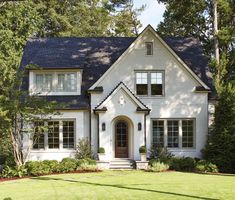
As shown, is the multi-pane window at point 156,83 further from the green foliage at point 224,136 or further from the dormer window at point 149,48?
the green foliage at point 224,136

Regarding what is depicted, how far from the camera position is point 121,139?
83.4ft

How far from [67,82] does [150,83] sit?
16.7 ft

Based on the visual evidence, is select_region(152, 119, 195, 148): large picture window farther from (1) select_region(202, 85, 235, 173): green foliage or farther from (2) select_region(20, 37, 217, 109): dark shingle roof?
(2) select_region(20, 37, 217, 109): dark shingle roof

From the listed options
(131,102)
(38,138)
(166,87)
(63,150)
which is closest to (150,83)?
(166,87)

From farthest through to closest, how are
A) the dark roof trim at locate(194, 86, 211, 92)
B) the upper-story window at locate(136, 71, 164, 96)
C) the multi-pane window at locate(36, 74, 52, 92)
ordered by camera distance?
the multi-pane window at locate(36, 74, 52, 92), the upper-story window at locate(136, 71, 164, 96), the dark roof trim at locate(194, 86, 211, 92)

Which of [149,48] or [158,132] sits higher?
[149,48]

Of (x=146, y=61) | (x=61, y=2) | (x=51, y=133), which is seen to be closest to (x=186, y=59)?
(x=146, y=61)

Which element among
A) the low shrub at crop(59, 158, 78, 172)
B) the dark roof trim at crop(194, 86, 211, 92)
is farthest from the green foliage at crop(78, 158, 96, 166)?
the dark roof trim at crop(194, 86, 211, 92)

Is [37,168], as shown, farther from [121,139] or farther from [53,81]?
[53,81]

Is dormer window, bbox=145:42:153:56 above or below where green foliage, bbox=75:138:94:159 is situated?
above

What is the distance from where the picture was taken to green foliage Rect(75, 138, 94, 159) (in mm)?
24266

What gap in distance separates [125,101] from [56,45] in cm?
738

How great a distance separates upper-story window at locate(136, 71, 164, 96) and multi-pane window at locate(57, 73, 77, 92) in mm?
3885

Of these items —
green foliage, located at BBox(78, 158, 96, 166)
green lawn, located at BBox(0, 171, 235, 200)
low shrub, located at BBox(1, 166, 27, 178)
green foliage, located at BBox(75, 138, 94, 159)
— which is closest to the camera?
green lawn, located at BBox(0, 171, 235, 200)
